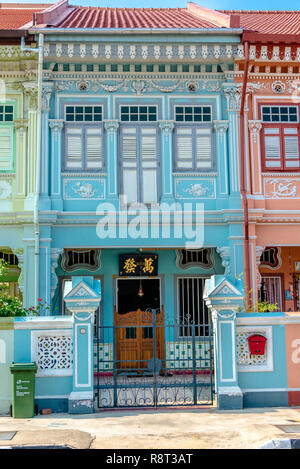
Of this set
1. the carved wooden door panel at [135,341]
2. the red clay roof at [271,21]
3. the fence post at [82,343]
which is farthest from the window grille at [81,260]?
the red clay roof at [271,21]

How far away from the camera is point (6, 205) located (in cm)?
1484

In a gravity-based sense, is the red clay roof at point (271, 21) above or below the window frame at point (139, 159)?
above

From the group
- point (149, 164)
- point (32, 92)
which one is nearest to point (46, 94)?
point (32, 92)

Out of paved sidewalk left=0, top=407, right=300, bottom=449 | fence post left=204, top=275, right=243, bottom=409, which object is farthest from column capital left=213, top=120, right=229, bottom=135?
paved sidewalk left=0, top=407, right=300, bottom=449

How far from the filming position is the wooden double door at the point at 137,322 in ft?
50.1

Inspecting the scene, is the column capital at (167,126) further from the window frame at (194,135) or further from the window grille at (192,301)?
the window grille at (192,301)

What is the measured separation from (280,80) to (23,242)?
25.0ft

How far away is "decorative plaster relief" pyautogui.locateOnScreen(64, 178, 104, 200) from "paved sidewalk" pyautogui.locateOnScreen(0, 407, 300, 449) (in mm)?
6042

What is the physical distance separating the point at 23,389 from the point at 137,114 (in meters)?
7.83

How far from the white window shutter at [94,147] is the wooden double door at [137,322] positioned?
3.21 m

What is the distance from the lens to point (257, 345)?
1088 cm

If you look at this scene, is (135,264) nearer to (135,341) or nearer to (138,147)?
(135,341)
